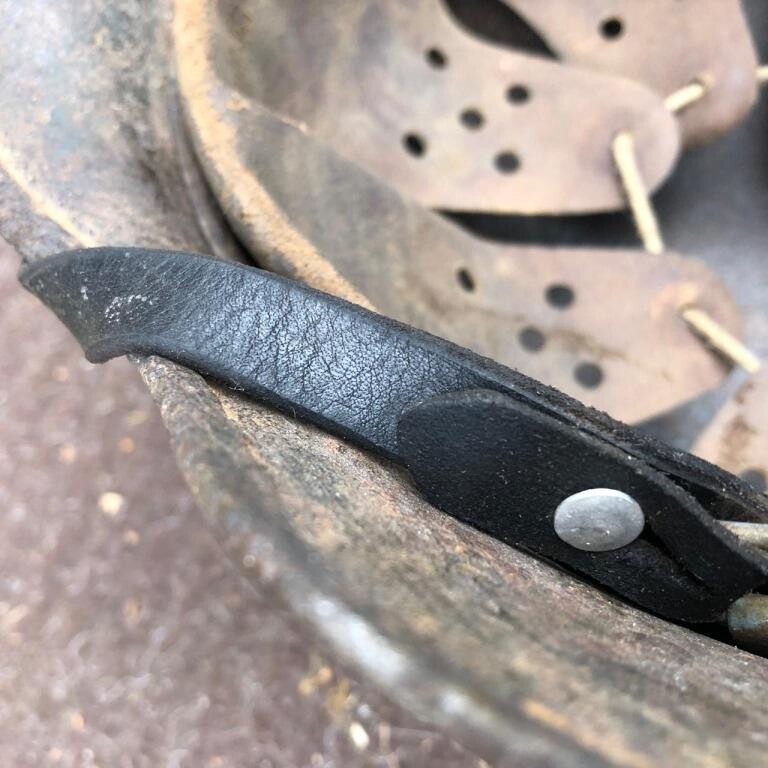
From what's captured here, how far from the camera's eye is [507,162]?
2.71 feet

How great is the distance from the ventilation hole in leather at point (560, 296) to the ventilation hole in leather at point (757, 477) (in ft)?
0.80

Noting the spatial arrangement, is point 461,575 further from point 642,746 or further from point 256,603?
point 256,603

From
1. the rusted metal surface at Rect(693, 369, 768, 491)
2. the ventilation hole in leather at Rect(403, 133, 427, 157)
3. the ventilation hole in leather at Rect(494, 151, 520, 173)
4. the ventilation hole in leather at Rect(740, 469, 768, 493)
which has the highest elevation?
the ventilation hole in leather at Rect(403, 133, 427, 157)

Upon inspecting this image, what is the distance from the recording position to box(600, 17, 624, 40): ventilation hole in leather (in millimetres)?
824

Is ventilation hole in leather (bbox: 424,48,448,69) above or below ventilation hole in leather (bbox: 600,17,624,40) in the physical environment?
above

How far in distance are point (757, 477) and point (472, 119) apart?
468mm

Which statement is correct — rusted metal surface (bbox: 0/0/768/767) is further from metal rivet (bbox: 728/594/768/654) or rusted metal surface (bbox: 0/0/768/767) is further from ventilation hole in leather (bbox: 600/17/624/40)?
ventilation hole in leather (bbox: 600/17/624/40)

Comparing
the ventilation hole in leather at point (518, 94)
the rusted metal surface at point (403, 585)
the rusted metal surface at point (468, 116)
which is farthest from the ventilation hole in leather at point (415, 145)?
the rusted metal surface at point (403, 585)

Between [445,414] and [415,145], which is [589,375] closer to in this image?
[415,145]

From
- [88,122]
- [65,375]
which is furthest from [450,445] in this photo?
[65,375]

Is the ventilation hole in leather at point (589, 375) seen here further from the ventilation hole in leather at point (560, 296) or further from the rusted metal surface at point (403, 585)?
the rusted metal surface at point (403, 585)

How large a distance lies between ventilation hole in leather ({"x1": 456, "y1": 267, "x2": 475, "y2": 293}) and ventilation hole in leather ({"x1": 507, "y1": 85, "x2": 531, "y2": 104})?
199 mm

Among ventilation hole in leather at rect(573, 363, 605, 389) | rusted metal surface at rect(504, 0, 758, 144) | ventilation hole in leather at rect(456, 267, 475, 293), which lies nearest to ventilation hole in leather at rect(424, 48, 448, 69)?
rusted metal surface at rect(504, 0, 758, 144)

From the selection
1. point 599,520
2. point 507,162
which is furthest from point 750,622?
point 507,162
